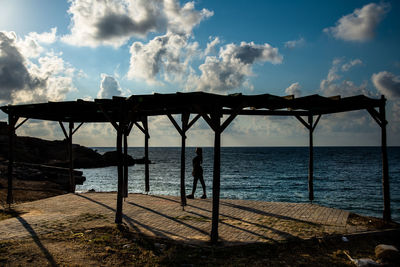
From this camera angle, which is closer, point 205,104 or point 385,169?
point 205,104

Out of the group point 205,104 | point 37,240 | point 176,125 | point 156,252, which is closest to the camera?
point 156,252

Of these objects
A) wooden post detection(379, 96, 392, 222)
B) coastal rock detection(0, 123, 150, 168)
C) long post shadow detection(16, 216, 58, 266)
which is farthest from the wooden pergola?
coastal rock detection(0, 123, 150, 168)

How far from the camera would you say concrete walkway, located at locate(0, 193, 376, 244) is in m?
7.63

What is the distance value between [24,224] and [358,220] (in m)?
10.2

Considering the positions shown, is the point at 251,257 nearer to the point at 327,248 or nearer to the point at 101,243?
the point at 327,248

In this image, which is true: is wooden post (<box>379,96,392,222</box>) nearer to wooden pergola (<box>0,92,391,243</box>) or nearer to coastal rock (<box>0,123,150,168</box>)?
wooden pergola (<box>0,92,391,243</box>)

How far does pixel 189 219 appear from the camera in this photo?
9.10 m

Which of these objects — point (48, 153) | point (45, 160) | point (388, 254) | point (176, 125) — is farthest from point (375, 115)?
point (48, 153)

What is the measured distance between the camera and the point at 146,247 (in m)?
6.75

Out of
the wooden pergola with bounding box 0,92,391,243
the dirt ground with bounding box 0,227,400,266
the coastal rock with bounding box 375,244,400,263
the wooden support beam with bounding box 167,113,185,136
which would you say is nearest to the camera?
the dirt ground with bounding box 0,227,400,266

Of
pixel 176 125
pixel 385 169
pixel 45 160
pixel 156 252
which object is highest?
pixel 176 125

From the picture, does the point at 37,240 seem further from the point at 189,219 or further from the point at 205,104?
the point at 205,104

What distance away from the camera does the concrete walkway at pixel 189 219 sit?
300 inches

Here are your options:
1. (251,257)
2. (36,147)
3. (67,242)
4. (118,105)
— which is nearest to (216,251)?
(251,257)
